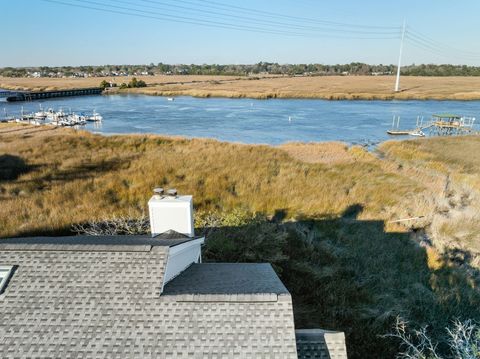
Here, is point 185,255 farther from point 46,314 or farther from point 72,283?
point 46,314

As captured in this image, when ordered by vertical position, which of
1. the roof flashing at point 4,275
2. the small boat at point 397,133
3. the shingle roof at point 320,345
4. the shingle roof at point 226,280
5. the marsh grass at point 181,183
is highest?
the roof flashing at point 4,275

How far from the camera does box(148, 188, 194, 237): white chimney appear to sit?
28.4ft

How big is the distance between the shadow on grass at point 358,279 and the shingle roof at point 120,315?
5341 mm

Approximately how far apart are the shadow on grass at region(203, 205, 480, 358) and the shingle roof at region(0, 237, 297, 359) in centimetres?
534

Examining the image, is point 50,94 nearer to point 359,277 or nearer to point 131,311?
point 359,277

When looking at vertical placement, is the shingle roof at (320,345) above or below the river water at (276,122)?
above

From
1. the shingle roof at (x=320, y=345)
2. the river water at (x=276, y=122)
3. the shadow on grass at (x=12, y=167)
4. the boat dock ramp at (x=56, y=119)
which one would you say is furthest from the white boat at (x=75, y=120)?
the shingle roof at (x=320, y=345)

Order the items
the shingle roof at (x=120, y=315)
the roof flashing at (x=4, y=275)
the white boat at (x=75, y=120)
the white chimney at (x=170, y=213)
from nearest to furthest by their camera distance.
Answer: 1. the shingle roof at (x=120, y=315)
2. the roof flashing at (x=4, y=275)
3. the white chimney at (x=170, y=213)
4. the white boat at (x=75, y=120)

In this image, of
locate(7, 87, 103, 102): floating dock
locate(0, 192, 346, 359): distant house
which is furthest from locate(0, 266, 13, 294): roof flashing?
locate(7, 87, 103, 102): floating dock

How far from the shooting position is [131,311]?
5.74 m

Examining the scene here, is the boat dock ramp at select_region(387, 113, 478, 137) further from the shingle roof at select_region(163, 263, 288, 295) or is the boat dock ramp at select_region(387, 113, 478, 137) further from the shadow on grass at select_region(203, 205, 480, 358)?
the shingle roof at select_region(163, 263, 288, 295)

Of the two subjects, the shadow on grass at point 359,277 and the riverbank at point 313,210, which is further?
the riverbank at point 313,210

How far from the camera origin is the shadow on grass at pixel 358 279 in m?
10.7

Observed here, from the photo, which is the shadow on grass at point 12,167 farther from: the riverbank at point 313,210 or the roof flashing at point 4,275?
the roof flashing at point 4,275
